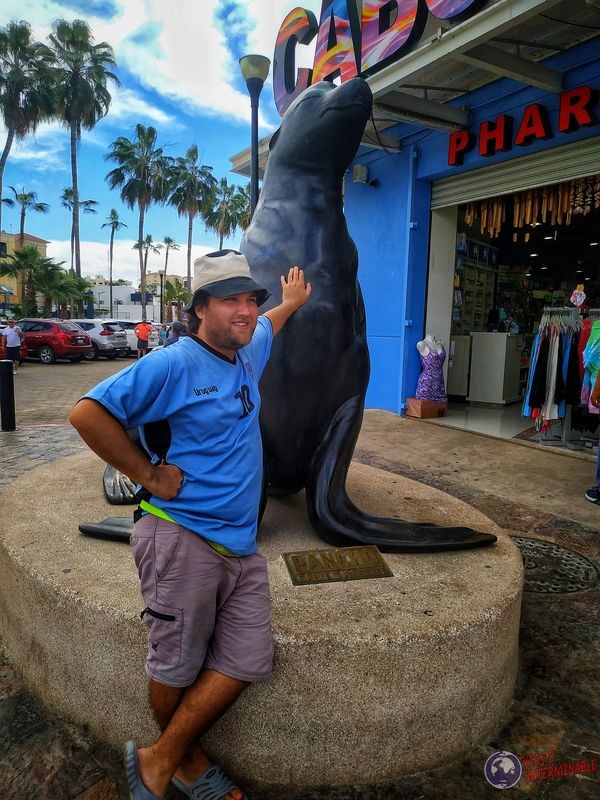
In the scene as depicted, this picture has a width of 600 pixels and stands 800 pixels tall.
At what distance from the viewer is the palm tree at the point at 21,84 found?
1037 inches

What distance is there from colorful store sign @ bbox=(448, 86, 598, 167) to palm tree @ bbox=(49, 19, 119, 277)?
95.4 feet

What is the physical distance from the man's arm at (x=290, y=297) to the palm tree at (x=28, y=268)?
26.8m

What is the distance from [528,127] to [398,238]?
2.21 meters

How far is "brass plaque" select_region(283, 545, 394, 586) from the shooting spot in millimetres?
2244

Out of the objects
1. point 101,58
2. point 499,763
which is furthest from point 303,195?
point 101,58

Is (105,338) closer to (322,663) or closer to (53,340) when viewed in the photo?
(53,340)

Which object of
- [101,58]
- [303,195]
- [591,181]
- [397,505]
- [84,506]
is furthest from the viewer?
[101,58]

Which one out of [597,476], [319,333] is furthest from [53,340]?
[319,333]

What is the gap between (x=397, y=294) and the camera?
26.2 feet

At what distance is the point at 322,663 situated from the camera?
5.82 ft

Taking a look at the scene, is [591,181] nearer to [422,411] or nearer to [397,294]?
[397,294]

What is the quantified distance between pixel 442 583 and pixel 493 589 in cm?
19

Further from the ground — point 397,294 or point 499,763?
point 397,294

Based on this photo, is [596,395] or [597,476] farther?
[596,395]
